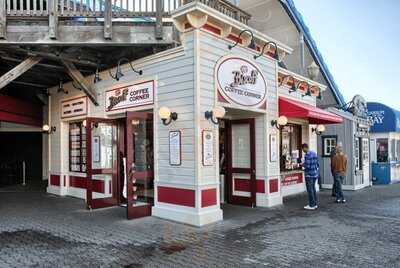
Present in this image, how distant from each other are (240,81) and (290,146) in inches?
157

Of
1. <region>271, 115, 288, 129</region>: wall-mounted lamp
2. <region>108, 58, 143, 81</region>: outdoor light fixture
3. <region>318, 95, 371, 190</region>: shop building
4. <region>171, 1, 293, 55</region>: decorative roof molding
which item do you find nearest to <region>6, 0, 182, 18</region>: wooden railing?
<region>171, 1, 293, 55</region>: decorative roof molding

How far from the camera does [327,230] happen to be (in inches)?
243

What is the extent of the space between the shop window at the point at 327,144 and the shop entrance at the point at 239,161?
4.72 meters

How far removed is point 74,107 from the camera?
32.9ft

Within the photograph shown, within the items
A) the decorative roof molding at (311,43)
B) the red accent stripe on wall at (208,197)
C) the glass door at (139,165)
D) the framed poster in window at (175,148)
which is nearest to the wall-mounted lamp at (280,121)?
the red accent stripe on wall at (208,197)

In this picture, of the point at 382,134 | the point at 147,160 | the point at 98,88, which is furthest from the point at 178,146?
the point at 382,134

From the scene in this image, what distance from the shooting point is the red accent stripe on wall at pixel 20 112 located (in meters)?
10.1

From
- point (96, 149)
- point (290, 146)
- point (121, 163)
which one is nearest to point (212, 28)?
point (121, 163)

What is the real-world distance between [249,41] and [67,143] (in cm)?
639

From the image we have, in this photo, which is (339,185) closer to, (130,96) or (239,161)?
(239,161)

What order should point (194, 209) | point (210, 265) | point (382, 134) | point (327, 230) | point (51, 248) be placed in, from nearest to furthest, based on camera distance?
point (210, 265), point (51, 248), point (327, 230), point (194, 209), point (382, 134)

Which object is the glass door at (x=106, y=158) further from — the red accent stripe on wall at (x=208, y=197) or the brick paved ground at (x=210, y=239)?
the red accent stripe on wall at (x=208, y=197)

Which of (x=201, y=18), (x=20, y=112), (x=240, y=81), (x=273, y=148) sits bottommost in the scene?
(x=273, y=148)

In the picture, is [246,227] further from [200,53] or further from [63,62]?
[63,62]
